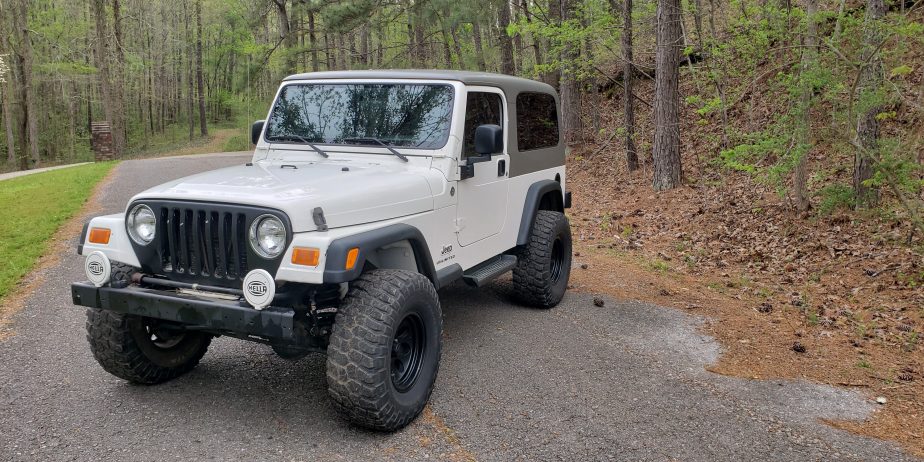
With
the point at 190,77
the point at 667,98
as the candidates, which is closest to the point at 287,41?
the point at 667,98

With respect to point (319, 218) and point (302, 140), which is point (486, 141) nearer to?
point (302, 140)

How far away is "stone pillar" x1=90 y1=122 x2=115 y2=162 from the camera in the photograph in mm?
26859

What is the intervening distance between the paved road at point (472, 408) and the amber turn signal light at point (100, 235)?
3.33ft

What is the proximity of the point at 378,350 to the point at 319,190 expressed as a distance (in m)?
0.96

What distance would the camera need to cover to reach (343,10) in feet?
59.9

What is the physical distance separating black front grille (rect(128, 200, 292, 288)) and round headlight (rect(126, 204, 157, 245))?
40 millimetres

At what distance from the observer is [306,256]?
131 inches

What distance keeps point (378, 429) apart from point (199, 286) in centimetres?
125

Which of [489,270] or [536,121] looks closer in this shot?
[489,270]

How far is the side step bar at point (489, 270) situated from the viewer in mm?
4965

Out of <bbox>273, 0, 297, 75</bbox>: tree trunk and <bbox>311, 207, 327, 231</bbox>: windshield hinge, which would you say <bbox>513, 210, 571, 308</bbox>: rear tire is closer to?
<bbox>311, 207, 327, 231</bbox>: windshield hinge

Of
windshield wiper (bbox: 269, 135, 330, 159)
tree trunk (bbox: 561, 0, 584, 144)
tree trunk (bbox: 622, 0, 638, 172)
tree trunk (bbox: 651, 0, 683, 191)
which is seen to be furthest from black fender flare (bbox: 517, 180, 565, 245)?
tree trunk (bbox: 561, 0, 584, 144)

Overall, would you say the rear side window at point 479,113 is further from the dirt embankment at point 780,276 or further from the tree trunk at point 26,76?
the tree trunk at point 26,76

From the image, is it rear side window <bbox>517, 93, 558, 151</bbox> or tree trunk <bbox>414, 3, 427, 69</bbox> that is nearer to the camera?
rear side window <bbox>517, 93, 558, 151</bbox>
